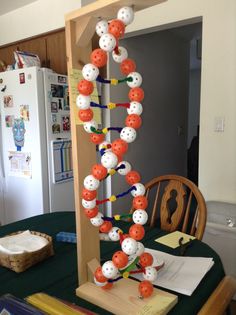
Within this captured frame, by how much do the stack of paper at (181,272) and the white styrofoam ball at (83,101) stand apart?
574 millimetres

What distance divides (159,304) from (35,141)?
74.4 inches

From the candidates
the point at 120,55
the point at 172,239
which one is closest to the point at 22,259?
the point at 172,239

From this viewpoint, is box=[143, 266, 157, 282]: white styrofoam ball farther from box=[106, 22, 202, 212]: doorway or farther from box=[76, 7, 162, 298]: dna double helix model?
box=[106, 22, 202, 212]: doorway

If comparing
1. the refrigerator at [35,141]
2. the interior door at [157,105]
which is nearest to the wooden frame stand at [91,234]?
the refrigerator at [35,141]

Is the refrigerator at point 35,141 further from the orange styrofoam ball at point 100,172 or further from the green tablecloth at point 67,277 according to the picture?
the orange styrofoam ball at point 100,172

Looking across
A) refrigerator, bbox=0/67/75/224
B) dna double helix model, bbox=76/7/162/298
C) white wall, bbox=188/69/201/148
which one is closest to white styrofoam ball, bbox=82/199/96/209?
dna double helix model, bbox=76/7/162/298

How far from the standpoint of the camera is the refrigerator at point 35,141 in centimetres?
238

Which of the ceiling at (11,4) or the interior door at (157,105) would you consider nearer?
the ceiling at (11,4)

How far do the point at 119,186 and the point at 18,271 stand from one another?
6.82 feet

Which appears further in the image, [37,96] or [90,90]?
[37,96]

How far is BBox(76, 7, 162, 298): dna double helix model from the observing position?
77cm

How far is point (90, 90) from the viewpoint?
0.80 m

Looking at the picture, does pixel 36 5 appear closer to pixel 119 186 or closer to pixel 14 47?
pixel 14 47

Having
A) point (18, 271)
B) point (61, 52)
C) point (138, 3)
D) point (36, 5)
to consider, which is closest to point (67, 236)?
point (18, 271)
